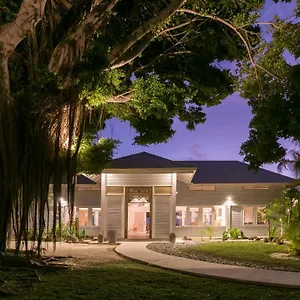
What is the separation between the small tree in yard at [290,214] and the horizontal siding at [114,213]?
7.12m

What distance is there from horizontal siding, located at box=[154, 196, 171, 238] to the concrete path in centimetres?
764

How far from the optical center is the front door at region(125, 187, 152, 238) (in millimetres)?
21125

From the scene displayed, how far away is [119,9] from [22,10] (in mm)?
4531

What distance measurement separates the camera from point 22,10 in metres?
7.95

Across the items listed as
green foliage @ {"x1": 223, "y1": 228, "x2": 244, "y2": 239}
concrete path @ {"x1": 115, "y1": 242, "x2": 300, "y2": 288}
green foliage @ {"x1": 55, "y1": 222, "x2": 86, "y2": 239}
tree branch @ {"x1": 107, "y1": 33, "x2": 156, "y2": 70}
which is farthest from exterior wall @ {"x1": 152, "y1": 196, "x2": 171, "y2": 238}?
tree branch @ {"x1": 107, "y1": 33, "x2": 156, "y2": 70}

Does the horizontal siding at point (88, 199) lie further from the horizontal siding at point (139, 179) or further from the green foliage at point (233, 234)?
the green foliage at point (233, 234)

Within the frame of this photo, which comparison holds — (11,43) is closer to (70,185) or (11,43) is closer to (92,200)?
(70,185)

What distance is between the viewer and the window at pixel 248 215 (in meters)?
24.9

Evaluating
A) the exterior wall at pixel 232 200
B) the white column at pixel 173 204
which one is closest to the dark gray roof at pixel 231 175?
the exterior wall at pixel 232 200

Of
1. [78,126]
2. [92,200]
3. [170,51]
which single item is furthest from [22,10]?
[92,200]

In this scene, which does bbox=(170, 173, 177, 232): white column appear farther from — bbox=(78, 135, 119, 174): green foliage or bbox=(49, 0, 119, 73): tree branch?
bbox=(49, 0, 119, 73): tree branch

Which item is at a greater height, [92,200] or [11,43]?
[11,43]

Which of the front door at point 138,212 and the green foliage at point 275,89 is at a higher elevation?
the green foliage at point 275,89

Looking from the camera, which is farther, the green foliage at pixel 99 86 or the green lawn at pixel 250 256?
the green lawn at pixel 250 256
